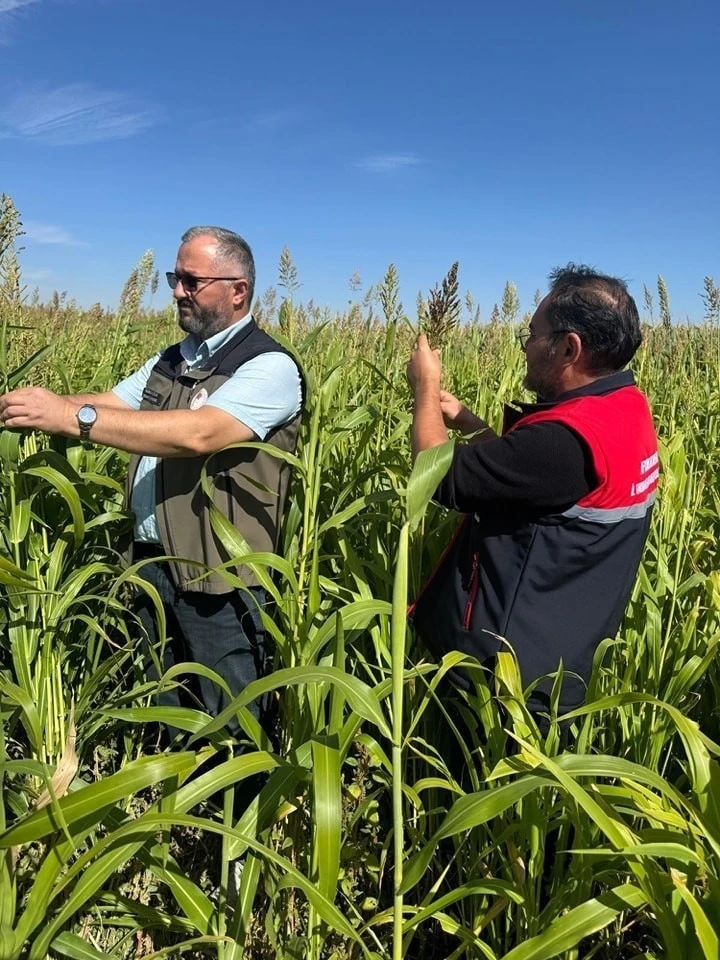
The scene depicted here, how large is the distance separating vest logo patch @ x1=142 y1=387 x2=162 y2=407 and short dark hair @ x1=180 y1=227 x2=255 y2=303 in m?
0.47

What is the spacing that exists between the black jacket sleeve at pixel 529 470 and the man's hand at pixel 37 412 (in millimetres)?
1078

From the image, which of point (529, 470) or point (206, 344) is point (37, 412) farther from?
point (529, 470)

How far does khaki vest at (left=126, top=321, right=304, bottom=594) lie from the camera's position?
2.15 meters

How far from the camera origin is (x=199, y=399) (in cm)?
220

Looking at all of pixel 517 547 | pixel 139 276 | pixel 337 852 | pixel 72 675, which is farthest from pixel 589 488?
pixel 139 276

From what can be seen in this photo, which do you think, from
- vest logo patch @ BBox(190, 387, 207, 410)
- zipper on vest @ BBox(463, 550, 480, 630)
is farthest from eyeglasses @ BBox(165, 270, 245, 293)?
zipper on vest @ BBox(463, 550, 480, 630)

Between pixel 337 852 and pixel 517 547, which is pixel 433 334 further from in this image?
pixel 337 852

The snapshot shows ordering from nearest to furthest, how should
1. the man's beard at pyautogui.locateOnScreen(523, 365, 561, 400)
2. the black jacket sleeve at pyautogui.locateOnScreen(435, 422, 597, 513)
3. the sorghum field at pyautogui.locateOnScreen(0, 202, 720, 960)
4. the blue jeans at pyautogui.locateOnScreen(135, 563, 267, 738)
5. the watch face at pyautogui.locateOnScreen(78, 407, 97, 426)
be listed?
the sorghum field at pyautogui.locateOnScreen(0, 202, 720, 960)
the black jacket sleeve at pyautogui.locateOnScreen(435, 422, 597, 513)
the man's beard at pyautogui.locateOnScreen(523, 365, 561, 400)
the watch face at pyautogui.locateOnScreen(78, 407, 97, 426)
the blue jeans at pyautogui.locateOnScreen(135, 563, 267, 738)

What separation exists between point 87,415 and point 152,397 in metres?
0.47

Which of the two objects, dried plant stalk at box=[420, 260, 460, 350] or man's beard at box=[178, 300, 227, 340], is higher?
man's beard at box=[178, 300, 227, 340]

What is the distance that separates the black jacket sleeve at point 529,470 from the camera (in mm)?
1589

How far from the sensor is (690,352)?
5070 millimetres

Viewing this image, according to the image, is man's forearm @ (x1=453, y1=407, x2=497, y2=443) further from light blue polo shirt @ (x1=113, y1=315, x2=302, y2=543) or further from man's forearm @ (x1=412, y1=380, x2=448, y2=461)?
light blue polo shirt @ (x1=113, y1=315, x2=302, y2=543)

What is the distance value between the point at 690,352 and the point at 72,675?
4643mm
